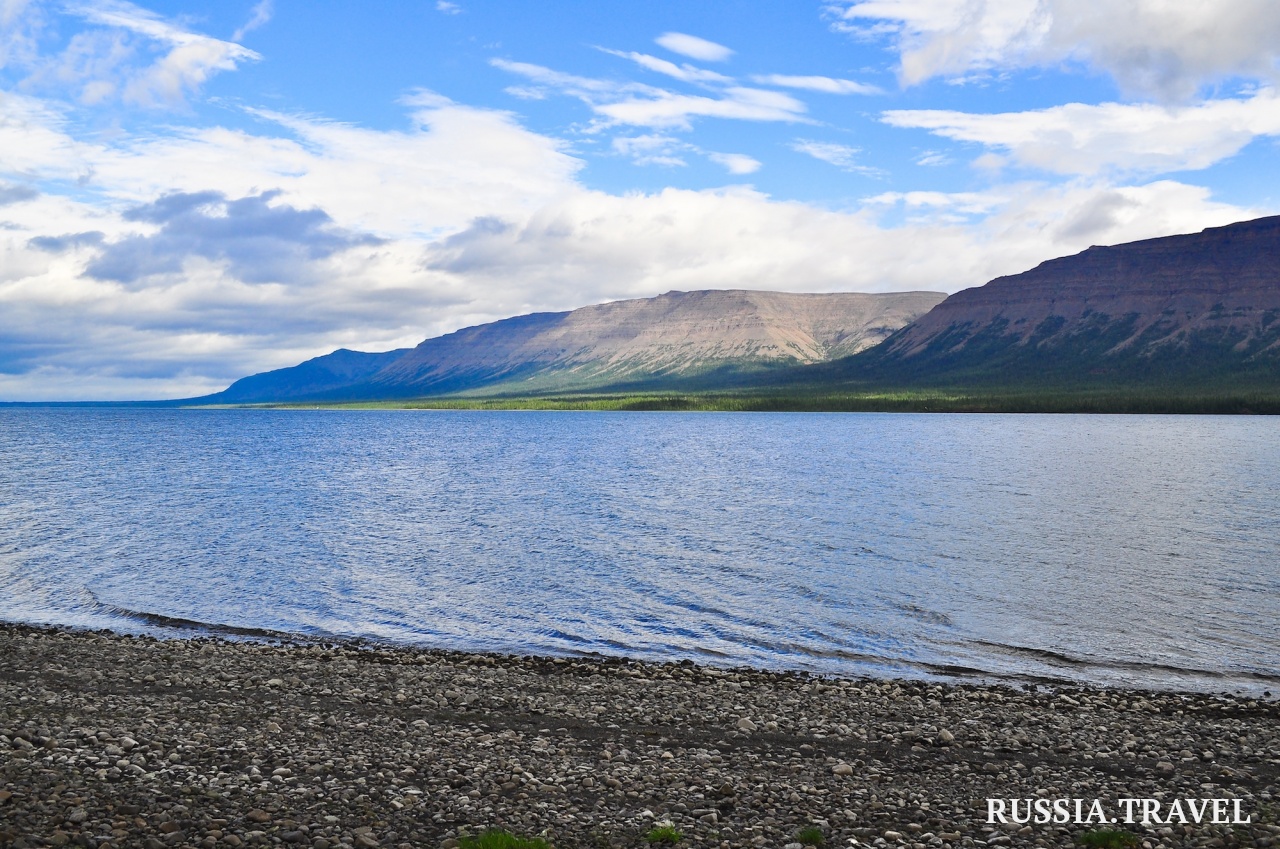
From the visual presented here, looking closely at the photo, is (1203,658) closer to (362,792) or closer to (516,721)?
(516,721)

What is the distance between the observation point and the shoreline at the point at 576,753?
47.8 ft

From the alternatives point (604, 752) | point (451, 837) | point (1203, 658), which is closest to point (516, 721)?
point (604, 752)

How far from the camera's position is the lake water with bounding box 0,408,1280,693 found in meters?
32.9

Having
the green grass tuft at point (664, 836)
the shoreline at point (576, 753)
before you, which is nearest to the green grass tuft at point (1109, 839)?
the shoreline at point (576, 753)

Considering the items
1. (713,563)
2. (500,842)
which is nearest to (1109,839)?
(500,842)

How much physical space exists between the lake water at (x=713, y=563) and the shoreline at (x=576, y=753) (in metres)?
5.49

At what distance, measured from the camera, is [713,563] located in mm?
48562

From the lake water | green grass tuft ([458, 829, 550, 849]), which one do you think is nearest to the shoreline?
green grass tuft ([458, 829, 550, 849])

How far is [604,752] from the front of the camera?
62.3ft

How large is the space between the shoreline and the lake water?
5485mm

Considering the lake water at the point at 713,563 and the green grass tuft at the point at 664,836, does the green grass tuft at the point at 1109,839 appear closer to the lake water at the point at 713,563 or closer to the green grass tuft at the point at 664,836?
the green grass tuft at the point at 664,836

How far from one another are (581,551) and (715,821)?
38269 mm

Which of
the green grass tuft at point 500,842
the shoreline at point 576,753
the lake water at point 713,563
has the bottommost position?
the lake water at point 713,563

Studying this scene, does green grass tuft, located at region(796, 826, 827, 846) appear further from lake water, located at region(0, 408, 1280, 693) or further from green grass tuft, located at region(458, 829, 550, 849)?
lake water, located at region(0, 408, 1280, 693)
